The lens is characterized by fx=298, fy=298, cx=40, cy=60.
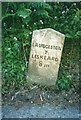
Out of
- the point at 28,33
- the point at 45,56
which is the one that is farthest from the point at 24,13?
the point at 45,56

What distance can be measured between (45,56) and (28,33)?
0.56m

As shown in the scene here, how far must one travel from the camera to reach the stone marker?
4332 millimetres

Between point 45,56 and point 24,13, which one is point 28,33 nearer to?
point 24,13

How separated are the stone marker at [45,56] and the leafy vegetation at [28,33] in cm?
12

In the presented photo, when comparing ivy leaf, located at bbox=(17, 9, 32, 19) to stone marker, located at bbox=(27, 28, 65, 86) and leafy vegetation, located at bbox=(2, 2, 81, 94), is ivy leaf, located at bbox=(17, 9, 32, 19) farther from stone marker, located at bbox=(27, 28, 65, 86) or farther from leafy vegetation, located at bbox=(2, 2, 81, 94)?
stone marker, located at bbox=(27, 28, 65, 86)

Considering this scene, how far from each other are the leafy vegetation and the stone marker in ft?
0.40

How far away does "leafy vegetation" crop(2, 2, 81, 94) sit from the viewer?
4.29 metres

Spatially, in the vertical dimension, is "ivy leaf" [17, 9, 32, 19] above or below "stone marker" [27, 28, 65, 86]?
above

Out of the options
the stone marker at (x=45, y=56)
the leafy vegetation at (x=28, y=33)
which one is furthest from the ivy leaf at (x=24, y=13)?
the stone marker at (x=45, y=56)

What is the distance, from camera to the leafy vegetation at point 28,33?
14.1 feet

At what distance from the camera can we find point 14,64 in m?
4.39

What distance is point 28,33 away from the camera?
470 centimetres

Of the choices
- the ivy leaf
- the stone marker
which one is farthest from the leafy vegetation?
the stone marker

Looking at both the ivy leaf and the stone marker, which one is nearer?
the stone marker
